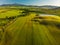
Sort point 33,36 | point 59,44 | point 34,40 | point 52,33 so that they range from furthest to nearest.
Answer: point 52,33 → point 33,36 → point 34,40 → point 59,44

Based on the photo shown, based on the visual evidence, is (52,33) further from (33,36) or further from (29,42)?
(29,42)

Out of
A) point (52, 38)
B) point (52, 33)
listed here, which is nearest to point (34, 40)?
point (52, 38)

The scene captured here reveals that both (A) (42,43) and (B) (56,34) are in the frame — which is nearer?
(A) (42,43)

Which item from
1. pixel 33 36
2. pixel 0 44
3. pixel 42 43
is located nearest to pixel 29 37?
pixel 33 36

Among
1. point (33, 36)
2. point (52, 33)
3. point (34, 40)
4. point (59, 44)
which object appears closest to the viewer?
point (59, 44)

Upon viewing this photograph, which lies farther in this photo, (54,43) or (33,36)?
(33,36)

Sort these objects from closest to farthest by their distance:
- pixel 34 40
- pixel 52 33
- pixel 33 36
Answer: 1. pixel 34 40
2. pixel 33 36
3. pixel 52 33

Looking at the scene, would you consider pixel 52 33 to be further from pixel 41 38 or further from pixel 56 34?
pixel 41 38

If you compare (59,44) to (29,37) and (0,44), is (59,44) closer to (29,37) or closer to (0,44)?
(29,37)
